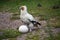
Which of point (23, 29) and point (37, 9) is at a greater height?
point (37, 9)

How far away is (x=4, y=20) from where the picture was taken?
386 inches

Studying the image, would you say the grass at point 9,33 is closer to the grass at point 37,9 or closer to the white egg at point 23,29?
the grass at point 37,9

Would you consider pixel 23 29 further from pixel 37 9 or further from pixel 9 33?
pixel 37 9

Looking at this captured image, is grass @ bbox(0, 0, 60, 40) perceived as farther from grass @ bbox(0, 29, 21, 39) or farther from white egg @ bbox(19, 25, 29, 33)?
white egg @ bbox(19, 25, 29, 33)

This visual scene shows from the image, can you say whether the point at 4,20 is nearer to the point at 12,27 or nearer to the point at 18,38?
the point at 12,27

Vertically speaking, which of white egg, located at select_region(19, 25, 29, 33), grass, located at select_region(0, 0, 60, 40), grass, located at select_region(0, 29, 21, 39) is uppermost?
grass, located at select_region(0, 0, 60, 40)

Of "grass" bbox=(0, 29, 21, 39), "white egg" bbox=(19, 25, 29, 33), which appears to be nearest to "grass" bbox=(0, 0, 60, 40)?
"grass" bbox=(0, 29, 21, 39)

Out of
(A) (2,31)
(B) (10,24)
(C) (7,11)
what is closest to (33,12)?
(C) (7,11)

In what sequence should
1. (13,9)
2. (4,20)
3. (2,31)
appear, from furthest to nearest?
(13,9), (4,20), (2,31)

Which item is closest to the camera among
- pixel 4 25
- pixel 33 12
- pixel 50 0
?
pixel 4 25

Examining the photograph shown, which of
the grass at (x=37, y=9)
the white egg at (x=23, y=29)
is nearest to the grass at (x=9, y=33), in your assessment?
the grass at (x=37, y=9)

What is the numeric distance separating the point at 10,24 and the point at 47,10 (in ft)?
8.84

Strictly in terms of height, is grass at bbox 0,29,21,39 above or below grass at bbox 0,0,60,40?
below

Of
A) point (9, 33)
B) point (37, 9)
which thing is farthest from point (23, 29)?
point (37, 9)
